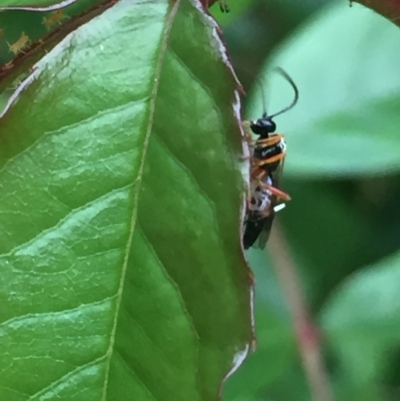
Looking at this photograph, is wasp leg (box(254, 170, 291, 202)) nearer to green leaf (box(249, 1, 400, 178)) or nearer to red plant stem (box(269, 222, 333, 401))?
green leaf (box(249, 1, 400, 178))

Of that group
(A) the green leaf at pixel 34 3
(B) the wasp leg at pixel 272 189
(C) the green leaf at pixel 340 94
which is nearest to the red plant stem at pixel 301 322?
(C) the green leaf at pixel 340 94

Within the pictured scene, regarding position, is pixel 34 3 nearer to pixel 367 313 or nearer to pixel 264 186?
pixel 264 186

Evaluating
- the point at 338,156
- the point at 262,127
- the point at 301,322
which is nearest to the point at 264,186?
the point at 262,127

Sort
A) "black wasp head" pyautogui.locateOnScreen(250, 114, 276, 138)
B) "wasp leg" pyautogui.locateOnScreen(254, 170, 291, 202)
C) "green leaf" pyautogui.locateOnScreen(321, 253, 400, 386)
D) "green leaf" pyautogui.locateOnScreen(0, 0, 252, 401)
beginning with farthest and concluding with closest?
"green leaf" pyautogui.locateOnScreen(321, 253, 400, 386) → "black wasp head" pyautogui.locateOnScreen(250, 114, 276, 138) → "wasp leg" pyautogui.locateOnScreen(254, 170, 291, 202) → "green leaf" pyautogui.locateOnScreen(0, 0, 252, 401)

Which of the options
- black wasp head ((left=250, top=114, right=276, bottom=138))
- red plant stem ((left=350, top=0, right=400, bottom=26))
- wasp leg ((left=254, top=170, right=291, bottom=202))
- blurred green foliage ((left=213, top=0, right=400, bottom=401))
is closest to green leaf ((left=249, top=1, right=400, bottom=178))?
blurred green foliage ((left=213, top=0, right=400, bottom=401))

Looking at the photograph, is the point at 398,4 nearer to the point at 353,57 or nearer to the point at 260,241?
the point at 260,241

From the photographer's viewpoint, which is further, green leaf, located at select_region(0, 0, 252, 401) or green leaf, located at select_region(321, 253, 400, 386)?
green leaf, located at select_region(321, 253, 400, 386)

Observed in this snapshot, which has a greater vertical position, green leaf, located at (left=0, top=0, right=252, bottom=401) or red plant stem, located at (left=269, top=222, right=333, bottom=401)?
green leaf, located at (left=0, top=0, right=252, bottom=401)
